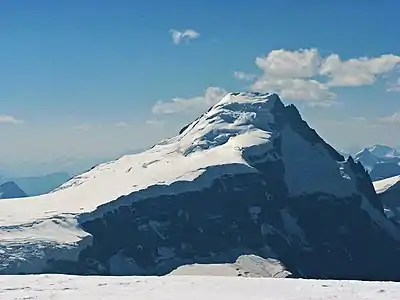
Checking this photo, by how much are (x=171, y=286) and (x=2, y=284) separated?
958cm

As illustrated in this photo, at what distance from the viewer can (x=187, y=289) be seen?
36531 millimetres

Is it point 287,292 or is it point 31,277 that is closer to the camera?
point 287,292

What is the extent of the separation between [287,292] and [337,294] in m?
2.64

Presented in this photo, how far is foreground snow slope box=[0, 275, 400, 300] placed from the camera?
3397 cm

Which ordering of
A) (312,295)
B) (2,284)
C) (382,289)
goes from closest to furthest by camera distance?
(312,295)
(382,289)
(2,284)

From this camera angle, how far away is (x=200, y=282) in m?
39.3

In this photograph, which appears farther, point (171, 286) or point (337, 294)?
point (171, 286)

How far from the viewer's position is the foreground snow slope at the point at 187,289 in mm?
33969

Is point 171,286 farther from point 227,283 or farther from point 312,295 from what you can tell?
point 312,295

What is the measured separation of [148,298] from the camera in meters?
33.8

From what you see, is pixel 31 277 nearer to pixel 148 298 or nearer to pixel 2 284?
pixel 2 284

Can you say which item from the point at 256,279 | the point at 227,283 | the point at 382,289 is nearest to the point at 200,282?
the point at 227,283

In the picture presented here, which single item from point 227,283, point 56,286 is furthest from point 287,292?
point 56,286

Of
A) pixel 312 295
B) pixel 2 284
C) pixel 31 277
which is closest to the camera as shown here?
pixel 312 295
